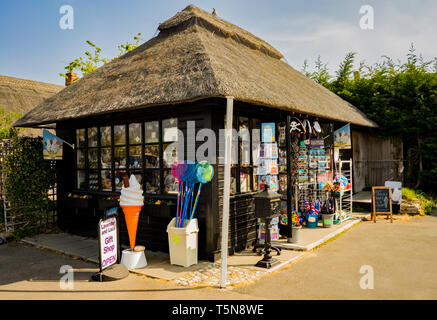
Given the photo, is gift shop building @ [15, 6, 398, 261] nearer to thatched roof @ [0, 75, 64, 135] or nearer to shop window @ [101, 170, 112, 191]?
shop window @ [101, 170, 112, 191]

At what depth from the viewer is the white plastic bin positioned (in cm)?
550

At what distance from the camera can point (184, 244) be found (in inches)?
216

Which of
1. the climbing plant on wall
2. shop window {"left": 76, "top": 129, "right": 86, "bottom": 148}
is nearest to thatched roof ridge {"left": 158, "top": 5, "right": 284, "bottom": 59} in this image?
shop window {"left": 76, "top": 129, "right": 86, "bottom": 148}

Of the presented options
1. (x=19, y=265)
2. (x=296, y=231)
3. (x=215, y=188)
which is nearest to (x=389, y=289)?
(x=296, y=231)

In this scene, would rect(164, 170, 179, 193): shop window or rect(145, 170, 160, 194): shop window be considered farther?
rect(145, 170, 160, 194): shop window

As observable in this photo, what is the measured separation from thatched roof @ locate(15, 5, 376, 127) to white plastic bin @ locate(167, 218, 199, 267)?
2.11m

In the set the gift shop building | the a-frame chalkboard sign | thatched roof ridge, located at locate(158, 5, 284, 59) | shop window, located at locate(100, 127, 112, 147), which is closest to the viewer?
the gift shop building

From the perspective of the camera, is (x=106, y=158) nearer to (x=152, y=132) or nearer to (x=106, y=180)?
(x=106, y=180)

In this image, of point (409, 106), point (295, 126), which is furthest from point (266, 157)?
point (409, 106)

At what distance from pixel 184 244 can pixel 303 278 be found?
1924 millimetres

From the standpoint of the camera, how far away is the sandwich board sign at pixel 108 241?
198 inches

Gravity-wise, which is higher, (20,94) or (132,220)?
(20,94)

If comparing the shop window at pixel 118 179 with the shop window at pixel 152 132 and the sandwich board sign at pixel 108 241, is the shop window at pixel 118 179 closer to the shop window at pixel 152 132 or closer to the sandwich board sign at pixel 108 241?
the shop window at pixel 152 132

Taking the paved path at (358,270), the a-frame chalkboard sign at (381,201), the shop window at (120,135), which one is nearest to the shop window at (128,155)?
the shop window at (120,135)
